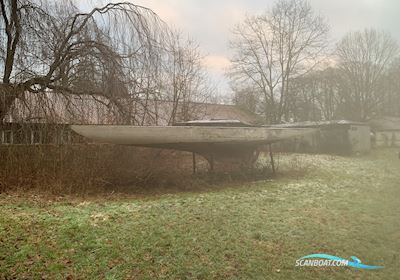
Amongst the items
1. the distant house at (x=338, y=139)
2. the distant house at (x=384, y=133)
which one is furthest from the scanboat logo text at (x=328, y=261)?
the distant house at (x=384, y=133)

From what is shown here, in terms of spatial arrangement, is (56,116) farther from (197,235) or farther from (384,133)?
(384,133)

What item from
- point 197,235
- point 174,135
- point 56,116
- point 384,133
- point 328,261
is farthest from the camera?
point 384,133

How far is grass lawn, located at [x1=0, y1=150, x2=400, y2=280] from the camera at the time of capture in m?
2.73

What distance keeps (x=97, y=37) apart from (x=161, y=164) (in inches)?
126

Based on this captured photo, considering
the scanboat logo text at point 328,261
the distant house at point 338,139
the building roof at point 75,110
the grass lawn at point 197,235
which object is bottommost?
the scanboat logo text at point 328,261

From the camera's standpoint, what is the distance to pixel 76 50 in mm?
5984

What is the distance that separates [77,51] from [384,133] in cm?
1490

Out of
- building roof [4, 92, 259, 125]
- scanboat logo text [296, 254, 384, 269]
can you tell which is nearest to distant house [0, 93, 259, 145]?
building roof [4, 92, 259, 125]

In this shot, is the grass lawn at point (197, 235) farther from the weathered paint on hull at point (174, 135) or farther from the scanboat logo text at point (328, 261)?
the weathered paint on hull at point (174, 135)

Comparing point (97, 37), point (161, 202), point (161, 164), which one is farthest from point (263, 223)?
point (97, 37)

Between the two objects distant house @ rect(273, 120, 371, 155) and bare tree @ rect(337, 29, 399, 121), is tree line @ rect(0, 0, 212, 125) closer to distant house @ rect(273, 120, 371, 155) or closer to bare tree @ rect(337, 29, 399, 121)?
bare tree @ rect(337, 29, 399, 121)

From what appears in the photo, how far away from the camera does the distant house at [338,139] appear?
43.7 ft

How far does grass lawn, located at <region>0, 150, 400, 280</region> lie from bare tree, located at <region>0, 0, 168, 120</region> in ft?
6.93

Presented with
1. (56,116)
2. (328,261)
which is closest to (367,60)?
(328,261)
